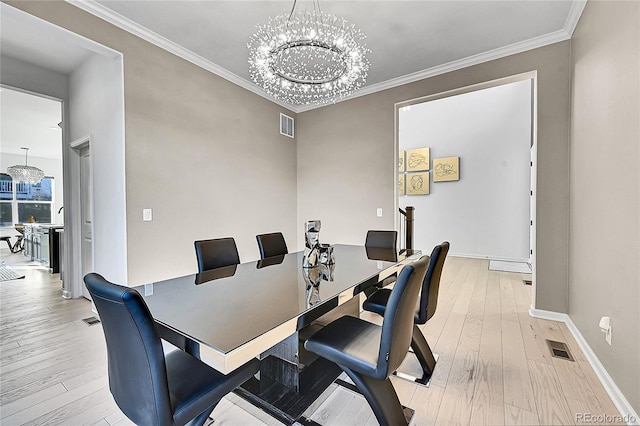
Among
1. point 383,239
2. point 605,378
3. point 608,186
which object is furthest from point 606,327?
point 383,239

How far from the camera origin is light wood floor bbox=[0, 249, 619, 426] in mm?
1532

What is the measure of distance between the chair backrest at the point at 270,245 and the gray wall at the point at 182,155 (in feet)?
3.39

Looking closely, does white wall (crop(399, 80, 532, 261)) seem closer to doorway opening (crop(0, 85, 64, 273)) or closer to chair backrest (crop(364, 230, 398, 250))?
chair backrest (crop(364, 230, 398, 250))

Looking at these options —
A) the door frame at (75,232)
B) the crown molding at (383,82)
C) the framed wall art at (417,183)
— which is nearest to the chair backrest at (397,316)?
the crown molding at (383,82)

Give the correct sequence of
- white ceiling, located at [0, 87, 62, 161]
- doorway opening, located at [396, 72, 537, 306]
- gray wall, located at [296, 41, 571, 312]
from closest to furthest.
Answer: gray wall, located at [296, 41, 571, 312] < white ceiling, located at [0, 87, 62, 161] < doorway opening, located at [396, 72, 537, 306]

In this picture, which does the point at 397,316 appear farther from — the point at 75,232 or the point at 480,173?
the point at 480,173

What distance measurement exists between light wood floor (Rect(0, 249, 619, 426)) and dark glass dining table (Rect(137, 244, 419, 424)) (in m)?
0.14

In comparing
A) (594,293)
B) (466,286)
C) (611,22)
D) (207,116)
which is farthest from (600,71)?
(207,116)

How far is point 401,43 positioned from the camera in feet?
9.68

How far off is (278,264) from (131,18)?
2.66 metres

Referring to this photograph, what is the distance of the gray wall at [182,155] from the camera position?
2.67 meters

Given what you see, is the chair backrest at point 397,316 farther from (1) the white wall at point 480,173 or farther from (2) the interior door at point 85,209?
(1) the white wall at point 480,173

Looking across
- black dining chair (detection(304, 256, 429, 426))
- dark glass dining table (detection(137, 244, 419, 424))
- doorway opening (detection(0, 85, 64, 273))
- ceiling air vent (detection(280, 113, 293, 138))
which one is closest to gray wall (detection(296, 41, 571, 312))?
ceiling air vent (detection(280, 113, 293, 138))

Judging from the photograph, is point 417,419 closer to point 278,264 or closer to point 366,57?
point 278,264
